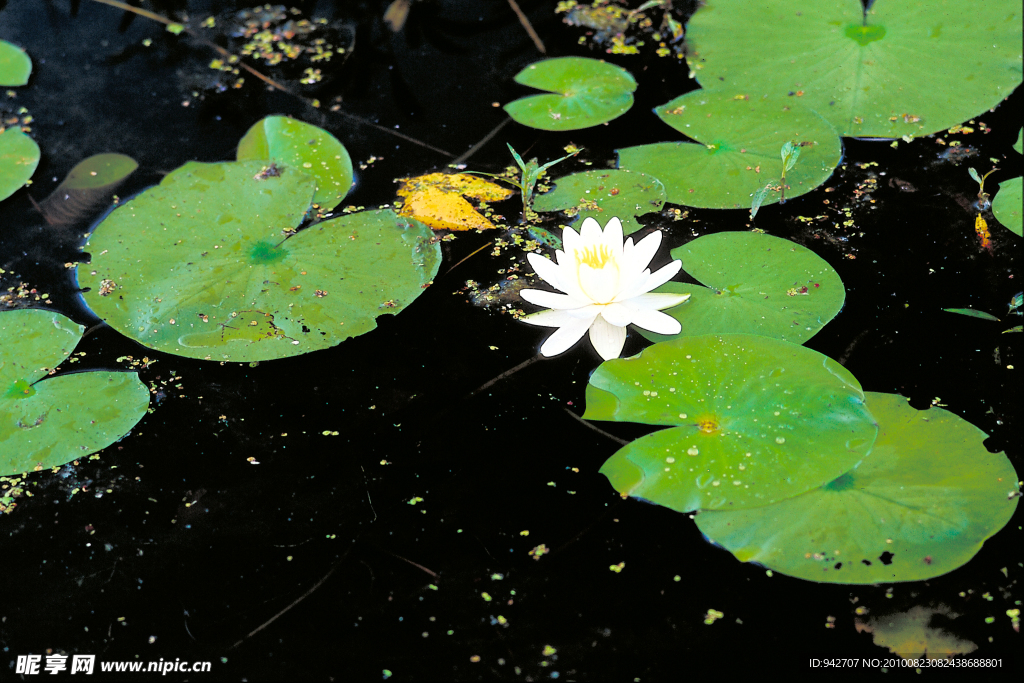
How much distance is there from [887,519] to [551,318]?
2.70 ft

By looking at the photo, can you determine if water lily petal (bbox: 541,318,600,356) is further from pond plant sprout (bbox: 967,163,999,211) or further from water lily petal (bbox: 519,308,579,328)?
pond plant sprout (bbox: 967,163,999,211)

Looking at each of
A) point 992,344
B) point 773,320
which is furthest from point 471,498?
point 992,344

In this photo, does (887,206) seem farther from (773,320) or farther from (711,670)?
(711,670)

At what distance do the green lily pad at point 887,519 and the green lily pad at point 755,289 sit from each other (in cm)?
36

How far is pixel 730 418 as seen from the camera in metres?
1.50

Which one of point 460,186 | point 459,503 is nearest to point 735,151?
point 460,186

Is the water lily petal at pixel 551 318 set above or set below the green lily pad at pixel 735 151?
below

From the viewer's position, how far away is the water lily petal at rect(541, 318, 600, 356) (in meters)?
1.70

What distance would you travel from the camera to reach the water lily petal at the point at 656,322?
1647 mm

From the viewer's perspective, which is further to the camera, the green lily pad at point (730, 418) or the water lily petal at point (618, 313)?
the water lily petal at point (618, 313)

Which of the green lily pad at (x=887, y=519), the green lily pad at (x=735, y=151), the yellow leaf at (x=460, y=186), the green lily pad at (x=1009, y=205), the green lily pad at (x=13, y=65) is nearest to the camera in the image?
the green lily pad at (x=887, y=519)

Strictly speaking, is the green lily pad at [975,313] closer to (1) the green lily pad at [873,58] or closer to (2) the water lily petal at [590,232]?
(1) the green lily pad at [873,58]

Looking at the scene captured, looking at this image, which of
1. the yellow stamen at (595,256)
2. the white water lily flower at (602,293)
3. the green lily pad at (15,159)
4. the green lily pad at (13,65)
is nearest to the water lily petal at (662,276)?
the white water lily flower at (602,293)

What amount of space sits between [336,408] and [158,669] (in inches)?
24.2
